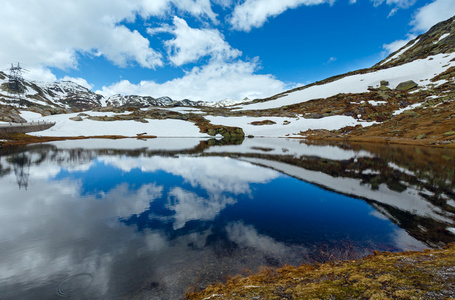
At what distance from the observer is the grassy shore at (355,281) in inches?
238

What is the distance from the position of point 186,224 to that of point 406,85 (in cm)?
15309

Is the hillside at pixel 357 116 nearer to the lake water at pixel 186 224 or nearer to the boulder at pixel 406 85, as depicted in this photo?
the boulder at pixel 406 85

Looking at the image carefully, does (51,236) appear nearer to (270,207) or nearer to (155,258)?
(155,258)

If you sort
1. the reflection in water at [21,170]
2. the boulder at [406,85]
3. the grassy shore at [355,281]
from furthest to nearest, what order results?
the boulder at [406,85] < the reflection in water at [21,170] < the grassy shore at [355,281]

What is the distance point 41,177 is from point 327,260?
98.1 feet

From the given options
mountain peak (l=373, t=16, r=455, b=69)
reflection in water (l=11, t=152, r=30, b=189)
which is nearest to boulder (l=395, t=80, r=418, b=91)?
mountain peak (l=373, t=16, r=455, b=69)

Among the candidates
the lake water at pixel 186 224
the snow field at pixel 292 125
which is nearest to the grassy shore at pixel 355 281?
the lake water at pixel 186 224

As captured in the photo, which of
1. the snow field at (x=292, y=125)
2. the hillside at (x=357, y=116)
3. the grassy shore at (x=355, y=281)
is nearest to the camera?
the grassy shore at (x=355, y=281)

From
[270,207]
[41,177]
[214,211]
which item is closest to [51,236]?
[214,211]

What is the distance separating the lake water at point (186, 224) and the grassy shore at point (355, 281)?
879 mm

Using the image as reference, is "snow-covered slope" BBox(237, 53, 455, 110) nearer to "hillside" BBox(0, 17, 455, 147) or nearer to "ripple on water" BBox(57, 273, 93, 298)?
"hillside" BBox(0, 17, 455, 147)

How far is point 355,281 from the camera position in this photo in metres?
6.95

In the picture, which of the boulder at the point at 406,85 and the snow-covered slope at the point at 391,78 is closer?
the boulder at the point at 406,85

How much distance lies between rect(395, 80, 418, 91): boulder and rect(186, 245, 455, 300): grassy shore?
475ft
